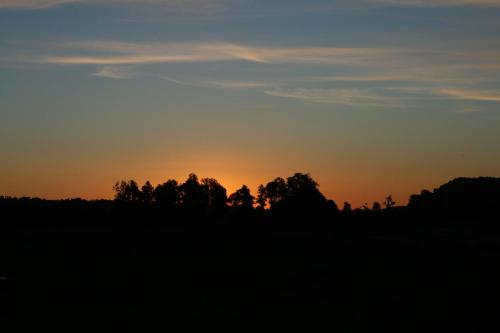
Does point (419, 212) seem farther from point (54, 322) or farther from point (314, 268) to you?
point (54, 322)

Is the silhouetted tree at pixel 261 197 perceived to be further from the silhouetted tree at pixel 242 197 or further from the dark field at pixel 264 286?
the dark field at pixel 264 286

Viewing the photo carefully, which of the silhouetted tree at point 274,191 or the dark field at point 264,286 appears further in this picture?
the silhouetted tree at point 274,191

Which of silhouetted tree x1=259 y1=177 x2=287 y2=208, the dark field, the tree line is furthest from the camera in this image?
silhouetted tree x1=259 y1=177 x2=287 y2=208

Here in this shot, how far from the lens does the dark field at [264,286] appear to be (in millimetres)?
23969

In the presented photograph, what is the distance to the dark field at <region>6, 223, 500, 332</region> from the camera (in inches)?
944

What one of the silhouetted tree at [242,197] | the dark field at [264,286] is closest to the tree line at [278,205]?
the silhouetted tree at [242,197]

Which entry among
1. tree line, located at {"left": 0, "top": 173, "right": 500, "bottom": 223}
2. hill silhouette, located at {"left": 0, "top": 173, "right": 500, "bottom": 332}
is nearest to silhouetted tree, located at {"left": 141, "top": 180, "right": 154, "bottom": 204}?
tree line, located at {"left": 0, "top": 173, "right": 500, "bottom": 223}

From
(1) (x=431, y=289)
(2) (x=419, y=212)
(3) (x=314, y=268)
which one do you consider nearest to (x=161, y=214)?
(2) (x=419, y=212)

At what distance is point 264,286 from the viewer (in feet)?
105

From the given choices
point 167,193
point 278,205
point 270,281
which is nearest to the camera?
point 270,281

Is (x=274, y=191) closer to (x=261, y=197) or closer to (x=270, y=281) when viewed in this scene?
(x=261, y=197)

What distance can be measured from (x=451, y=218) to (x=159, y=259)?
54.7 meters

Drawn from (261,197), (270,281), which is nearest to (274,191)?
(261,197)

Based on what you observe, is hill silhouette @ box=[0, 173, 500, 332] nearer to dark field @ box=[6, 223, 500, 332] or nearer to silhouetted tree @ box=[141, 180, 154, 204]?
dark field @ box=[6, 223, 500, 332]
